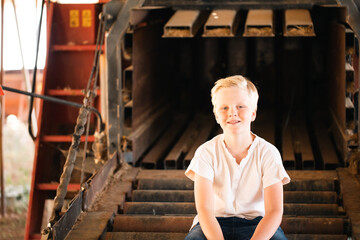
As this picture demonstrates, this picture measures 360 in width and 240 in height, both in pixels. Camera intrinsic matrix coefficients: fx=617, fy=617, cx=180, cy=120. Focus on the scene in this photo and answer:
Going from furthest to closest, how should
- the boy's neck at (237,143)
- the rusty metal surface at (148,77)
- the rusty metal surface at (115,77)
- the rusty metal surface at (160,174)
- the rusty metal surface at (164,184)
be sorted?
the rusty metal surface at (148,77), the rusty metal surface at (115,77), the rusty metal surface at (160,174), the rusty metal surface at (164,184), the boy's neck at (237,143)

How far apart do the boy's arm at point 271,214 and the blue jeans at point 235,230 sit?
4.6 inches

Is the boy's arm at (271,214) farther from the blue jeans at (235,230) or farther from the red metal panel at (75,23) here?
the red metal panel at (75,23)

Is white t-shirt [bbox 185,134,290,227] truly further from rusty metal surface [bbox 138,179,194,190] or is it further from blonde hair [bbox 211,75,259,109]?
rusty metal surface [bbox 138,179,194,190]

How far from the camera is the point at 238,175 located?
→ 318 centimetres

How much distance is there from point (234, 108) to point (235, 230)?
0.62 meters

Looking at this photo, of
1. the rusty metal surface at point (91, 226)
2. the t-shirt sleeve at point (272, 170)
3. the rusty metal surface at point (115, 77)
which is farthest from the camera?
the rusty metal surface at point (115, 77)

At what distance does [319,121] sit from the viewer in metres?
7.36

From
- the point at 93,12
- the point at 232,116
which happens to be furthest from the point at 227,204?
the point at 93,12

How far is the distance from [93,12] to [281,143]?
2.58 meters

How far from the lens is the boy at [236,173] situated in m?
3.12

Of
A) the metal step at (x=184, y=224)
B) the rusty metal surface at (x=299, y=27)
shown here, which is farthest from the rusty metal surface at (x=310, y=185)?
the rusty metal surface at (x=299, y=27)

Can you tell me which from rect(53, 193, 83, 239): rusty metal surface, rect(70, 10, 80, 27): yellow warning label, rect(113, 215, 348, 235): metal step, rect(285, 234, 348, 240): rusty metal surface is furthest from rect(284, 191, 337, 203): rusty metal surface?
rect(70, 10, 80, 27): yellow warning label

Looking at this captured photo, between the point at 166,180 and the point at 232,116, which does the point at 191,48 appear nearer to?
the point at 166,180

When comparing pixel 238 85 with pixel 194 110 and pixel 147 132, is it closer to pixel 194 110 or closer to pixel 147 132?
pixel 147 132
